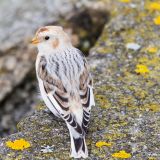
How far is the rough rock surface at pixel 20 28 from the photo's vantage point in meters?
9.54

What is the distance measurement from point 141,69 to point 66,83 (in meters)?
1.55

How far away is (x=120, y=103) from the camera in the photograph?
23.8 feet

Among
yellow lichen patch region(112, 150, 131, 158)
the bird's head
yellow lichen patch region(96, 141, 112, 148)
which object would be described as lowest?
yellow lichen patch region(112, 150, 131, 158)

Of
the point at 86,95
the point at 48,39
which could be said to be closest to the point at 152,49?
the point at 48,39

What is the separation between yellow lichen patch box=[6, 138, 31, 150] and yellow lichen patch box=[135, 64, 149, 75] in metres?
2.11

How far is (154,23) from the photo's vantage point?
356 inches

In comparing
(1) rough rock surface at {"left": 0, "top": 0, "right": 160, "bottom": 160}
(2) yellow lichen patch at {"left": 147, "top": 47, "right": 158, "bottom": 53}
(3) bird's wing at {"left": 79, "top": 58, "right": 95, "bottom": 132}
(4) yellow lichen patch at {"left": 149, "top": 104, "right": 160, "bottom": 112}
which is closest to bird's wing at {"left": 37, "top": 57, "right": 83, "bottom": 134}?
(3) bird's wing at {"left": 79, "top": 58, "right": 95, "bottom": 132}

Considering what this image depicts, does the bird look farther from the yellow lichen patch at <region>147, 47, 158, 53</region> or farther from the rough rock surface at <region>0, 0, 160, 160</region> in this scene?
the yellow lichen patch at <region>147, 47, 158, 53</region>

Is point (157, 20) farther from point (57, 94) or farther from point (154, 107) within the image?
point (57, 94)

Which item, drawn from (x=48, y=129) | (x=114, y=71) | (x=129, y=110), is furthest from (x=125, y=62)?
(x=48, y=129)

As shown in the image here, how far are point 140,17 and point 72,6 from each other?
141 cm

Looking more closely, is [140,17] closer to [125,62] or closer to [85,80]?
[125,62]

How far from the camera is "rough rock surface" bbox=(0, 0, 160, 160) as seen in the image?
6391 mm

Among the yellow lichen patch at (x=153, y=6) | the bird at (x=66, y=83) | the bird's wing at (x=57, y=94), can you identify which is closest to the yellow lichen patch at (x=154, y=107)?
the bird at (x=66, y=83)
